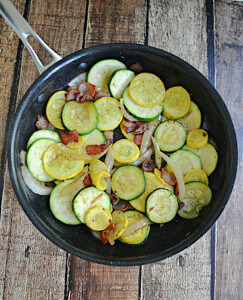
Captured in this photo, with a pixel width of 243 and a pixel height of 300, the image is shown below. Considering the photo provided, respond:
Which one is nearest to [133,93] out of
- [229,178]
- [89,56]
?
[89,56]

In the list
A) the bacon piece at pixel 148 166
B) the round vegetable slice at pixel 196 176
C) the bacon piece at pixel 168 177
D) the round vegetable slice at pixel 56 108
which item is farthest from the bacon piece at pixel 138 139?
the round vegetable slice at pixel 56 108

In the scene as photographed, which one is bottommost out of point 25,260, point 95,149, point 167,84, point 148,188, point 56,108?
point 25,260

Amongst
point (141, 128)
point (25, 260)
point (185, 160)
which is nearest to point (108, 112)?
point (141, 128)

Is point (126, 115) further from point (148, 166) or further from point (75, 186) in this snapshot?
point (75, 186)

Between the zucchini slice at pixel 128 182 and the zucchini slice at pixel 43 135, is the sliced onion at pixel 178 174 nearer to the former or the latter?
the zucchini slice at pixel 128 182

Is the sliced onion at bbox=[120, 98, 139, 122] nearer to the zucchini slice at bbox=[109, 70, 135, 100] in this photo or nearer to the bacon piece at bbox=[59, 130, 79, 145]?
the zucchini slice at bbox=[109, 70, 135, 100]

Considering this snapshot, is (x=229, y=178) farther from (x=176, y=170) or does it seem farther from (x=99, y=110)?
(x=99, y=110)
